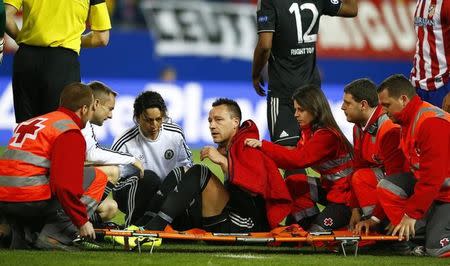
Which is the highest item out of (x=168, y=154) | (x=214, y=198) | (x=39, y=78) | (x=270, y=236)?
(x=39, y=78)

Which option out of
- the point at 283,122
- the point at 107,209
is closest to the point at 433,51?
the point at 283,122

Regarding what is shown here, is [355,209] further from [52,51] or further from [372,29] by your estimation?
[372,29]

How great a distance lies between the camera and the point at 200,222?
7973 mm

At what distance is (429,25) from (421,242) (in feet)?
7.68

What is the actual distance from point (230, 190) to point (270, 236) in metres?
0.50

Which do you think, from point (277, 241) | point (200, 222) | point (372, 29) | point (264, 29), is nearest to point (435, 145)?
point (277, 241)

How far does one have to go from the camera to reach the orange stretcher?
7.25m

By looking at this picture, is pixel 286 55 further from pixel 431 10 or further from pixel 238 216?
pixel 238 216

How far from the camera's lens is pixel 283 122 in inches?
368

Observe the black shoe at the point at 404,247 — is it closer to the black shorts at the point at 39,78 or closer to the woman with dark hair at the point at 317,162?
the woman with dark hair at the point at 317,162

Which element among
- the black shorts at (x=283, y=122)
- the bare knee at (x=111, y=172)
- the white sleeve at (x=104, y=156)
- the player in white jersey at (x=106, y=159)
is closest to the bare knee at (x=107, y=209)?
the player in white jersey at (x=106, y=159)

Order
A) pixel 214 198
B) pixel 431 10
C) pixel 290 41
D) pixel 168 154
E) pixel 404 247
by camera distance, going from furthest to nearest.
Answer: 1. pixel 290 41
2. pixel 431 10
3. pixel 168 154
4. pixel 214 198
5. pixel 404 247

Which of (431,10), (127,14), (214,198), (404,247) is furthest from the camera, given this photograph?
(127,14)

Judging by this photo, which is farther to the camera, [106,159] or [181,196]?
[106,159]
